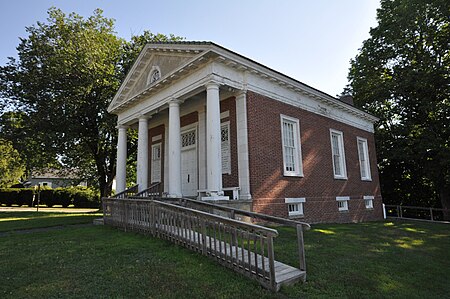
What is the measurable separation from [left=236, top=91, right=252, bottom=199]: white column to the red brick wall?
0.62 feet

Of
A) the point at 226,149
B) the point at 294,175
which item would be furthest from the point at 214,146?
the point at 294,175

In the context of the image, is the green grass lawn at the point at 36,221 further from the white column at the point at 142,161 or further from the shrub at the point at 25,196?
the shrub at the point at 25,196

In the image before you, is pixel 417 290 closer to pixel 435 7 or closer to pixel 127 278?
pixel 127 278

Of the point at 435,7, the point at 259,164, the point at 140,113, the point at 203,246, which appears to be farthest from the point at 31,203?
the point at 435,7

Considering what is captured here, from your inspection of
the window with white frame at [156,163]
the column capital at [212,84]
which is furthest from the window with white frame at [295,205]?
the window with white frame at [156,163]

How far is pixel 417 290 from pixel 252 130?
7.35m

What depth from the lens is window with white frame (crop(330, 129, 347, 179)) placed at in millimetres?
16188

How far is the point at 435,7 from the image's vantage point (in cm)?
2011

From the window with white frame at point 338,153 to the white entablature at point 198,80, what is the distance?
1.01 metres

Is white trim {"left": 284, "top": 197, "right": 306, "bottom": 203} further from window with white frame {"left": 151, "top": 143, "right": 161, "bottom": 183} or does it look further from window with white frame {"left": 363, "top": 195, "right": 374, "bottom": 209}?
window with white frame {"left": 151, "top": 143, "right": 161, "bottom": 183}

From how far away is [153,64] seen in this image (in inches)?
568

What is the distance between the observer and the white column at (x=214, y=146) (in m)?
10.2

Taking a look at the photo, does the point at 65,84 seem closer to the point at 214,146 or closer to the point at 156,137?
the point at 156,137

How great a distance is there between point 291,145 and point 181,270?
30.4 ft
